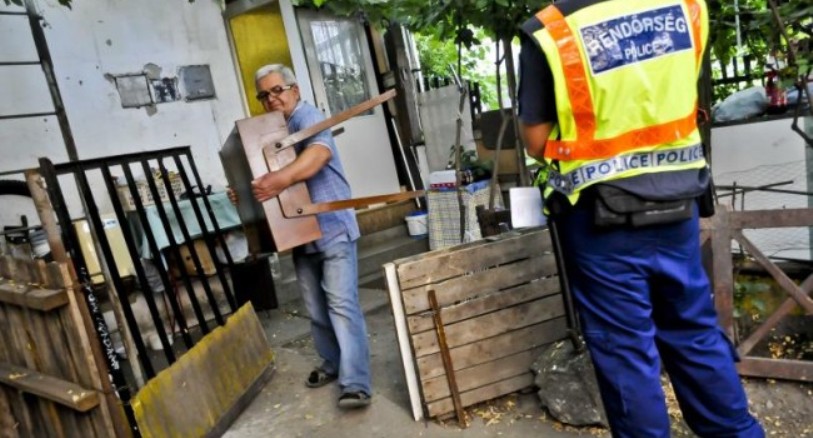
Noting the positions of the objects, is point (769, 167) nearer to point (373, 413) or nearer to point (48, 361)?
point (373, 413)

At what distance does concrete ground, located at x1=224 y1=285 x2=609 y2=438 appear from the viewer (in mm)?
2648

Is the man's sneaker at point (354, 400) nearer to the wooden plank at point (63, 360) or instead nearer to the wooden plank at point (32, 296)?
the wooden plank at point (63, 360)

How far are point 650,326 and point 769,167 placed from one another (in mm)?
2834

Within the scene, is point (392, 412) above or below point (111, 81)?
below

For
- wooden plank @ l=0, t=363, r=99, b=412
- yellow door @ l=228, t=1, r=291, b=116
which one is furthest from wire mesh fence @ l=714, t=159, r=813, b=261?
yellow door @ l=228, t=1, r=291, b=116

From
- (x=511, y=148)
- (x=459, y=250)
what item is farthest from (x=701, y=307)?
(x=511, y=148)

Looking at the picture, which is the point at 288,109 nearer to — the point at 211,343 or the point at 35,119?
the point at 211,343

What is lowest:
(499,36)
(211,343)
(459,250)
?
(211,343)

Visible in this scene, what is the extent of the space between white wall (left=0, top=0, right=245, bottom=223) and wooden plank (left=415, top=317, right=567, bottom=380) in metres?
4.03

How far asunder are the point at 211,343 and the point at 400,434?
1.23 m

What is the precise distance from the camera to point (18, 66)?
4.69 metres

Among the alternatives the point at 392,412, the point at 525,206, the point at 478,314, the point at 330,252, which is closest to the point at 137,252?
the point at 330,252

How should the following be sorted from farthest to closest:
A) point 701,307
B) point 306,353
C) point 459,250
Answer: point 306,353 < point 459,250 < point 701,307

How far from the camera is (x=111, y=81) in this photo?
17.1 ft
